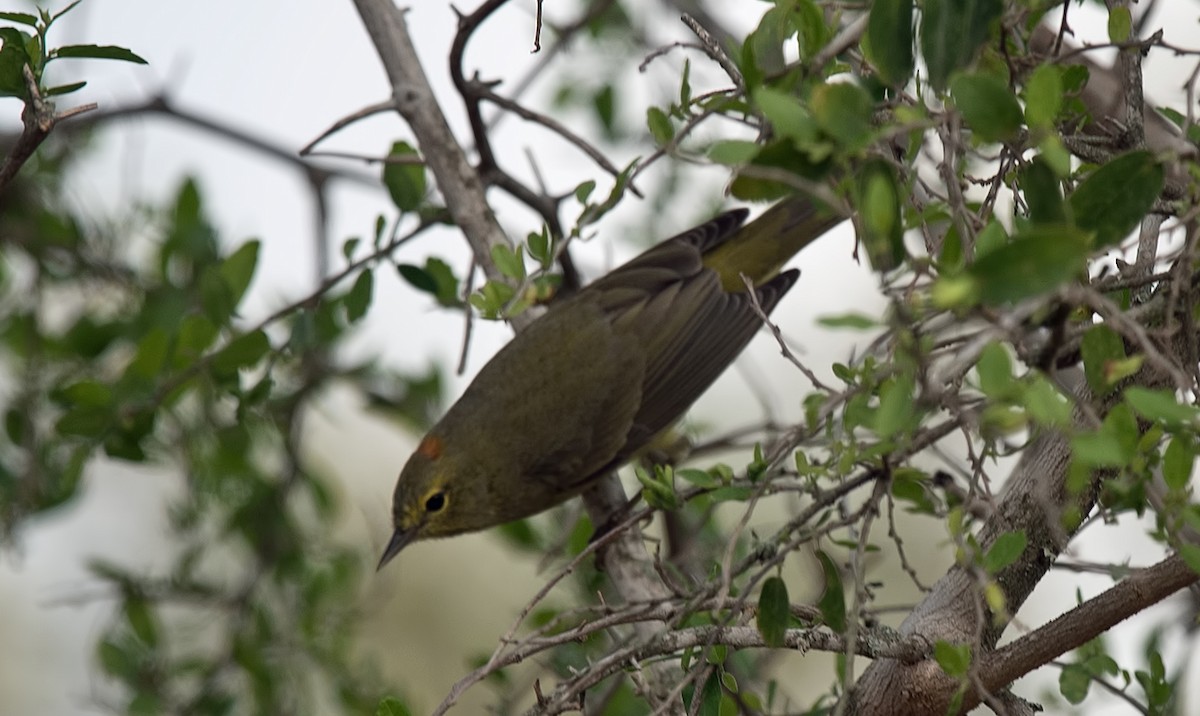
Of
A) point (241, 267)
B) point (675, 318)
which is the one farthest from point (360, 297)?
point (675, 318)

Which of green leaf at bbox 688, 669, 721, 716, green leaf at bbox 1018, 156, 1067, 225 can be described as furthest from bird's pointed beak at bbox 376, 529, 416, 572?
green leaf at bbox 1018, 156, 1067, 225

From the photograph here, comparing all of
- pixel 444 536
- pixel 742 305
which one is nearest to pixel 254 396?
pixel 444 536

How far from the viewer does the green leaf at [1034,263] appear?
1.17 meters

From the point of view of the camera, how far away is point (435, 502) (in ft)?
13.6

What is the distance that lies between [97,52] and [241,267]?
1.34 meters

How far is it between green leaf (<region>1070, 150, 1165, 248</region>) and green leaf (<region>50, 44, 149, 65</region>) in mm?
1498

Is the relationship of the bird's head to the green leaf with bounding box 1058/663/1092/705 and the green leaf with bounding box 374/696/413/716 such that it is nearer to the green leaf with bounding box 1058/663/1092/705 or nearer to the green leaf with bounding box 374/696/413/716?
the green leaf with bounding box 374/696/413/716

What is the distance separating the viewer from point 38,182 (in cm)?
479

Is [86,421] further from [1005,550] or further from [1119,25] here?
[1119,25]

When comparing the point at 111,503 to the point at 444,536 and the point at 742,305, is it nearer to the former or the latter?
the point at 444,536

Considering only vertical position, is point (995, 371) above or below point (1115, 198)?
below

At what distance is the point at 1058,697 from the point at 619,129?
290 cm

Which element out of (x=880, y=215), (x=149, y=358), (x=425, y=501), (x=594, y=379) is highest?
(x=594, y=379)

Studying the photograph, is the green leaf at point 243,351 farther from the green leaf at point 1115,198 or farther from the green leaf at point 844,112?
the green leaf at point 1115,198
